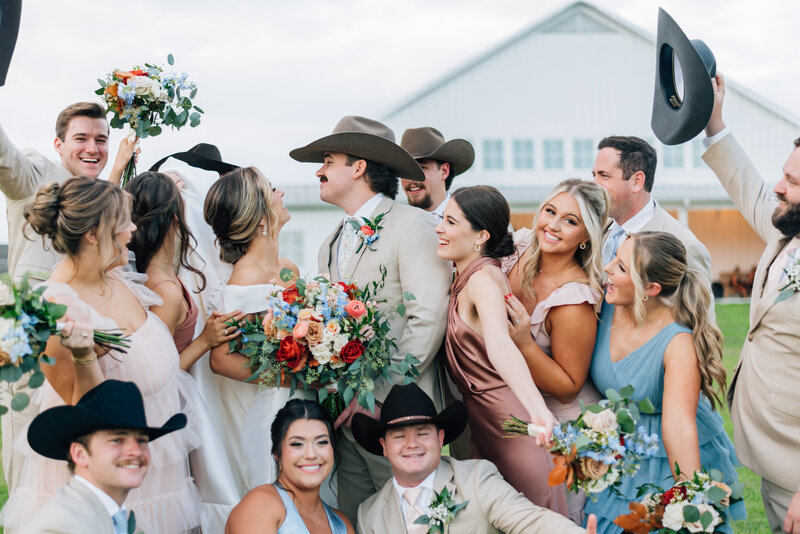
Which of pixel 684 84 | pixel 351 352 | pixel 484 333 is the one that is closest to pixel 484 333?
pixel 484 333

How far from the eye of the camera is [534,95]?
25.6 metres

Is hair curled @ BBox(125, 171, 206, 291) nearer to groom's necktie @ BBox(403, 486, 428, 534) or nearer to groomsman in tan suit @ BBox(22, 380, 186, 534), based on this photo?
groomsman in tan suit @ BBox(22, 380, 186, 534)

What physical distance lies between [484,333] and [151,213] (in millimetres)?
2163

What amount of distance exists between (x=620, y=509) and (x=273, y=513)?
1.98 m

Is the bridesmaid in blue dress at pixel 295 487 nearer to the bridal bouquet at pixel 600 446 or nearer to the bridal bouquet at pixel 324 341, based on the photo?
the bridal bouquet at pixel 324 341

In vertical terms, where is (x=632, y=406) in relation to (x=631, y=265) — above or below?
below

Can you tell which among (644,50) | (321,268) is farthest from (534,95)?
(321,268)

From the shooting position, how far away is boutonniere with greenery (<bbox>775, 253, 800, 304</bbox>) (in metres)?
4.45

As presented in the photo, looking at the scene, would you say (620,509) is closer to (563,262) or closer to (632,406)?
(632,406)

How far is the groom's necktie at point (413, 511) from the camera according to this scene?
4664 mm

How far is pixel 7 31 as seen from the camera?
4.34 m

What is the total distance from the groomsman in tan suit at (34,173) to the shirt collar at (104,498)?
1627 mm

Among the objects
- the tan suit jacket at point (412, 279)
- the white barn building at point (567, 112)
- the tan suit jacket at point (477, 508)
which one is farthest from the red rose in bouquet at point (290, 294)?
the white barn building at point (567, 112)

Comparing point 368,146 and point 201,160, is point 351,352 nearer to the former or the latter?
point 368,146
